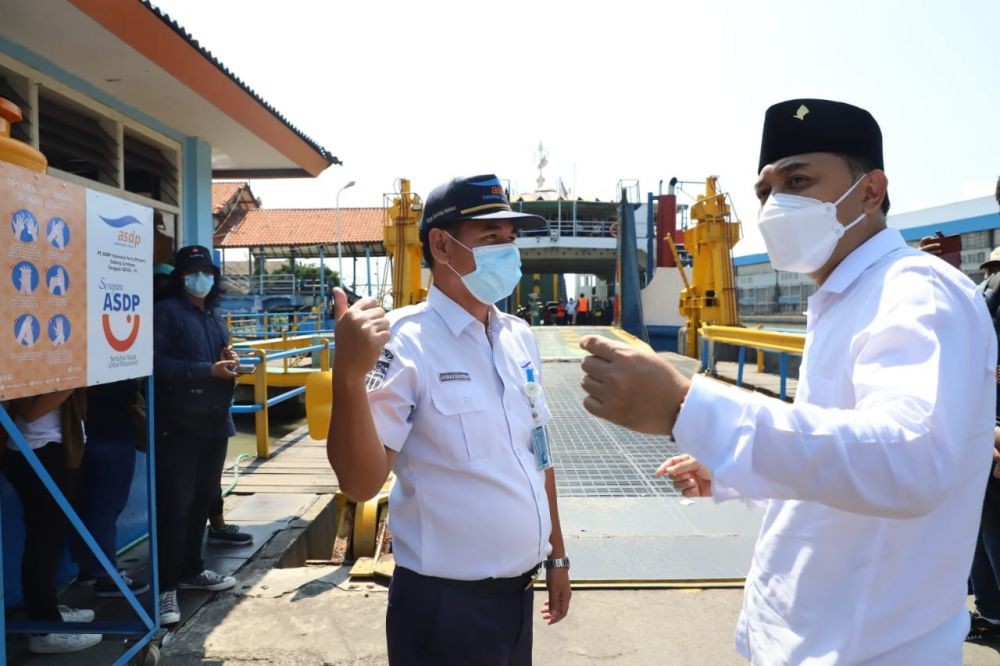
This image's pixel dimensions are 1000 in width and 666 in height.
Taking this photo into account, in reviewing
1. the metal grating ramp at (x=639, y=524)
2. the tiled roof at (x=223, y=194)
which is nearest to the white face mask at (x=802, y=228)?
the metal grating ramp at (x=639, y=524)

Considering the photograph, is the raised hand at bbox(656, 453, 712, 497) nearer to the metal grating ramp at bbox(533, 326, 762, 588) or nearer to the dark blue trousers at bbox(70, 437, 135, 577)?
the metal grating ramp at bbox(533, 326, 762, 588)

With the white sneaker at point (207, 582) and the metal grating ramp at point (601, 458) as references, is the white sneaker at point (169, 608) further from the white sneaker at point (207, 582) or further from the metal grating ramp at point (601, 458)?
the metal grating ramp at point (601, 458)

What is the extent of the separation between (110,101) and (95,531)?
3.64 m

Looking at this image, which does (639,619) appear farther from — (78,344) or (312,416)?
(78,344)

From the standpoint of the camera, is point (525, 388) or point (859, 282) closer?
point (859, 282)

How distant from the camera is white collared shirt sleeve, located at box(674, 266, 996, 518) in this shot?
0.83 metres

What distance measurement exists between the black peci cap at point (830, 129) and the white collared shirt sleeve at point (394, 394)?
105cm

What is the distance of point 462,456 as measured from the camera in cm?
167

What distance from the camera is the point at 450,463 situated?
1.67m

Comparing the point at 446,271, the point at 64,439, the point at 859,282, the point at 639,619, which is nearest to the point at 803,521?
the point at 859,282

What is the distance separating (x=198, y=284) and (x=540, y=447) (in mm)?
2646

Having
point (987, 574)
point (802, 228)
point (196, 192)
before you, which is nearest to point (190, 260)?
point (196, 192)

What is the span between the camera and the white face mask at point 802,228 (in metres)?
1.35

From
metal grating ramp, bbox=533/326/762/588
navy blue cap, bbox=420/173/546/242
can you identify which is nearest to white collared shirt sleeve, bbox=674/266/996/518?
navy blue cap, bbox=420/173/546/242
